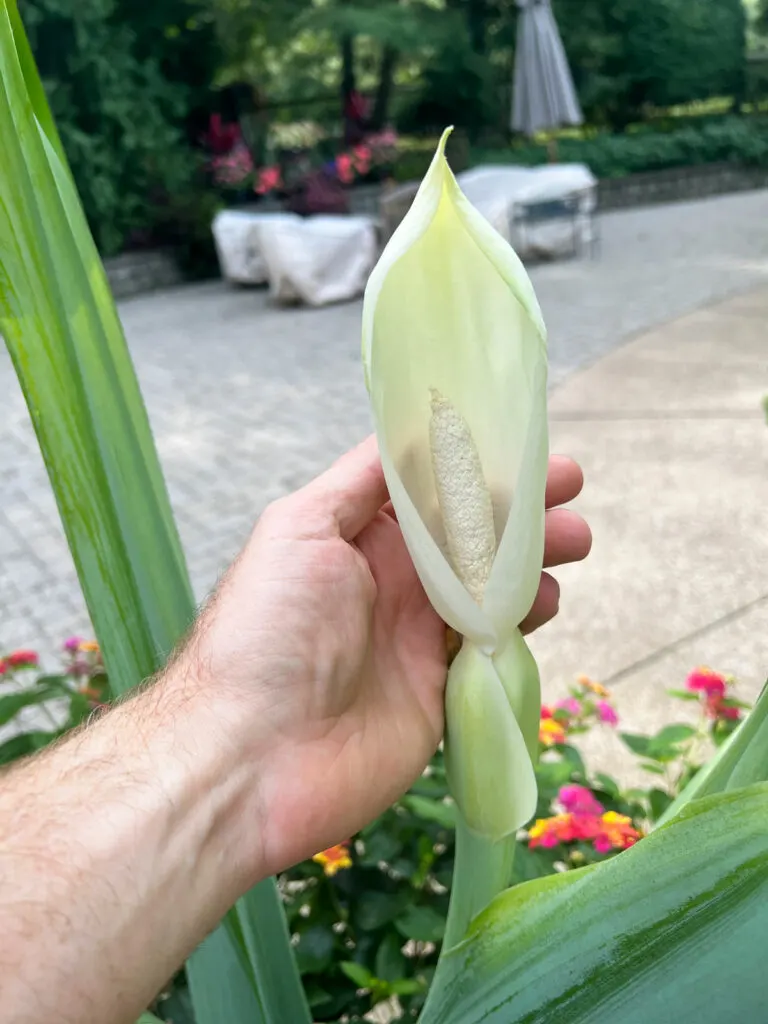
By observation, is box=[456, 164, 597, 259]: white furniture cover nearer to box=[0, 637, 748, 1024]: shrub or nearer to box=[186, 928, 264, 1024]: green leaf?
box=[0, 637, 748, 1024]: shrub

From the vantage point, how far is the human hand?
0.83m

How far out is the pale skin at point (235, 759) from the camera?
0.63 metres

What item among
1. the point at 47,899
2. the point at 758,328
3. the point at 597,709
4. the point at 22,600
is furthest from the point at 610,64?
the point at 47,899

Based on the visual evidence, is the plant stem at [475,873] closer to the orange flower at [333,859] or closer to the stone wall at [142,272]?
the orange flower at [333,859]

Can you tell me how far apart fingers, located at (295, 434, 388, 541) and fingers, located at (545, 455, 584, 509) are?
185mm

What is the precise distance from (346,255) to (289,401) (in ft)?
8.85

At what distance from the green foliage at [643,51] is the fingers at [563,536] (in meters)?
13.2

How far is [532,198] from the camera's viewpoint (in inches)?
323

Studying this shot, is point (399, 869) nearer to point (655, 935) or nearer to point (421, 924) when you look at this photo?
point (421, 924)

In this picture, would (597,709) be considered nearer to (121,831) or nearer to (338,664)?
(338,664)

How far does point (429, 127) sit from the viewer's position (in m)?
12.5

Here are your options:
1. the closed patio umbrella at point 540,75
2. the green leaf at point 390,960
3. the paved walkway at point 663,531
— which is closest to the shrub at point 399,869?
the green leaf at point 390,960

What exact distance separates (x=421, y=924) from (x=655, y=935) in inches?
Result: 23.2

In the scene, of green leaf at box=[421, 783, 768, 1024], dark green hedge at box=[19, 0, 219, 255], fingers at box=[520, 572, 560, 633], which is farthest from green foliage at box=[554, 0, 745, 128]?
green leaf at box=[421, 783, 768, 1024]
